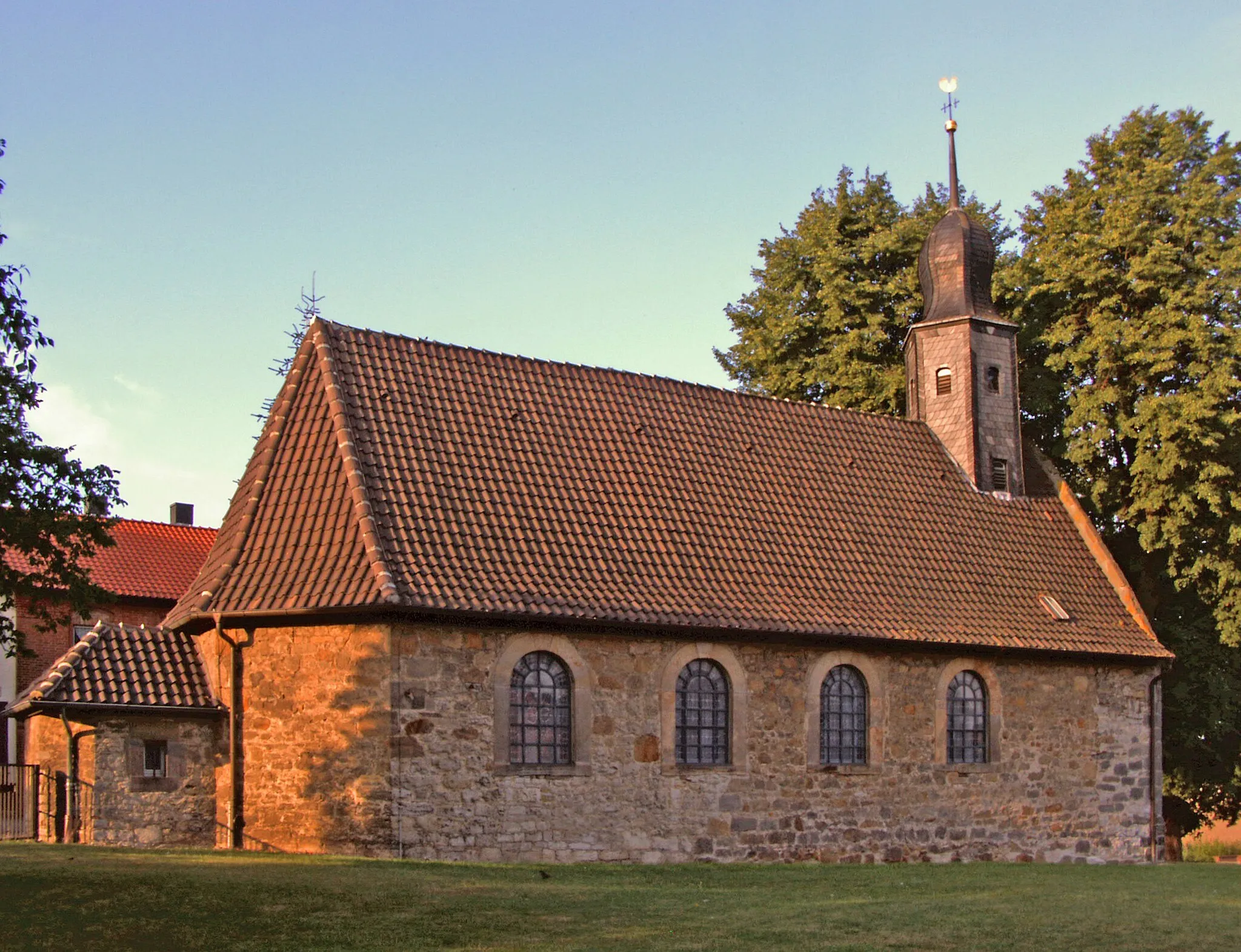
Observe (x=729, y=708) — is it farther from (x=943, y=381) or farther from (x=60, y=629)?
(x=60, y=629)

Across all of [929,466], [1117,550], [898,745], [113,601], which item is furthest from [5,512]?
[1117,550]

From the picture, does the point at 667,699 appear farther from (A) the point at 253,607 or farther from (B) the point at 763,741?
(A) the point at 253,607

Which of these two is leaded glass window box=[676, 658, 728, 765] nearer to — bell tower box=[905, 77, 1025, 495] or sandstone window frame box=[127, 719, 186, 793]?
sandstone window frame box=[127, 719, 186, 793]

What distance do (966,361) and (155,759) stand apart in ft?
49.8

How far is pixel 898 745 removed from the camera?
2141 cm

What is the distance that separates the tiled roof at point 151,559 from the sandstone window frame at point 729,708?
1859cm

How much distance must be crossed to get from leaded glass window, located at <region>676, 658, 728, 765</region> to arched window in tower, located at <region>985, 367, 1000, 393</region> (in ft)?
30.9

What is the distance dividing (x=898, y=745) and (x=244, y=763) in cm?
887

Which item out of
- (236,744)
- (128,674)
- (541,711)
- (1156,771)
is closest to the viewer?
(236,744)

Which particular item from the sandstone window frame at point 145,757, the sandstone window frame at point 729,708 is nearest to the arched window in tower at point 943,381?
the sandstone window frame at point 729,708

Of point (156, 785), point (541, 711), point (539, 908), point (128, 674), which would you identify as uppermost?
point (128, 674)

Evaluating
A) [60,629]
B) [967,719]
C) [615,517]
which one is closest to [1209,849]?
[967,719]

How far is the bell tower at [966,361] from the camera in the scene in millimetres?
26172

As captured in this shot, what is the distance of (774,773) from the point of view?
20234mm
